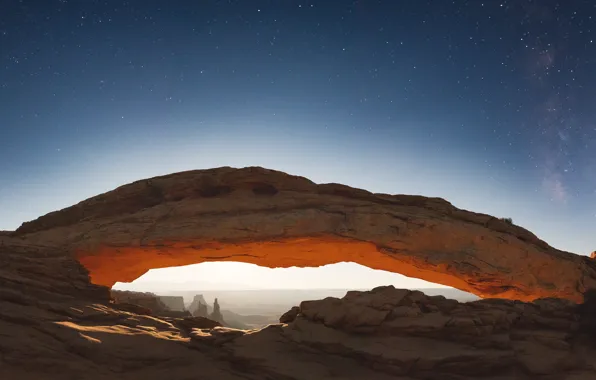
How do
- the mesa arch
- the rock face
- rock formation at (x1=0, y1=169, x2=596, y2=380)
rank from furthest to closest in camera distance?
the mesa arch → rock formation at (x1=0, y1=169, x2=596, y2=380) → the rock face

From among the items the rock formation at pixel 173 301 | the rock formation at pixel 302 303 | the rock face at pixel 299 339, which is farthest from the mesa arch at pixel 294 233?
the rock formation at pixel 173 301

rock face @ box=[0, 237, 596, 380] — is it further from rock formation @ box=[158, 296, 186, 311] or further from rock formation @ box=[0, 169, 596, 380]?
rock formation @ box=[158, 296, 186, 311]

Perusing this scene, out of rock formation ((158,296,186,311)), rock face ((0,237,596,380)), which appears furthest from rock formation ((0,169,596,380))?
rock formation ((158,296,186,311))

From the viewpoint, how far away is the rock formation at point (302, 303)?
11.7m

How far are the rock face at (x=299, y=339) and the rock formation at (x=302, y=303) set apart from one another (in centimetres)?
4

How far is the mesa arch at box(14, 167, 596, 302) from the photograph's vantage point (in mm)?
19562

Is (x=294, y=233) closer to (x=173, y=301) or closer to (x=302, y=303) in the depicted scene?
(x=302, y=303)

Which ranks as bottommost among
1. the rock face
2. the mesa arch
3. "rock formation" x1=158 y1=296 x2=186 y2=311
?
"rock formation" x1=158 y1=296 x2=186 y2=311

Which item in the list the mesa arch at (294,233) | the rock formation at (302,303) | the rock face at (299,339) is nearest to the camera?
the rock face at (299,339)

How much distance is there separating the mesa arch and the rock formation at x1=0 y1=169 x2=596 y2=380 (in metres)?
0.07

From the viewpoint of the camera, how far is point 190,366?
11.7 metres

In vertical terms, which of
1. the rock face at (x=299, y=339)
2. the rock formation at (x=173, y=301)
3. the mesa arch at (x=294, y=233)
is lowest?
the rock formation at (x=173, y=301)

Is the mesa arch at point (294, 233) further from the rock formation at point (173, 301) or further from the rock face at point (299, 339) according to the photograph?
the rock formation at point (173, 301)

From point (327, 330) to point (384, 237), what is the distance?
7.74 metres
